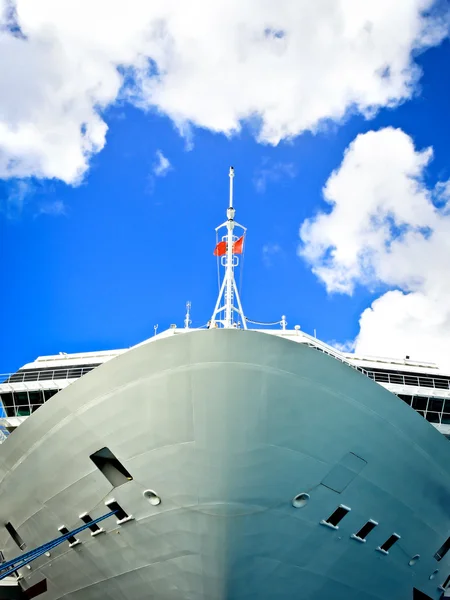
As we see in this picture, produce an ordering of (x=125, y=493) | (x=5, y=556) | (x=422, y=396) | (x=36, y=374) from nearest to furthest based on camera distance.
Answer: (x=125, y=493) → (x=5, y=556) → (x=422, y=396) → (x=36, y=374)

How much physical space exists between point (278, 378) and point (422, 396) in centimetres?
886

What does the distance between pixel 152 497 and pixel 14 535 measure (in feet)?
19.9

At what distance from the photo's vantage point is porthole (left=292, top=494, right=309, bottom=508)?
970 centimetres

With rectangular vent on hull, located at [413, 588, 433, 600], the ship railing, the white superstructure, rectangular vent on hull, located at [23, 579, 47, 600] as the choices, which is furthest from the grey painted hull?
the ship railing

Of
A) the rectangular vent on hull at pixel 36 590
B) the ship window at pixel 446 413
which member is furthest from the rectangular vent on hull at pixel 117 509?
the ship window at pixel 446 413

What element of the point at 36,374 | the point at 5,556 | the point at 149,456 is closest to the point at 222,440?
the point at 149,456

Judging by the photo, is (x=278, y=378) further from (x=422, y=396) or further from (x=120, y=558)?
(x=422, y=396)

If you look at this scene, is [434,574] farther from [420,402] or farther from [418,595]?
[420,402]

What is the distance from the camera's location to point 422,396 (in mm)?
16578

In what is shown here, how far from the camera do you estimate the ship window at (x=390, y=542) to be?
10805 millimetres

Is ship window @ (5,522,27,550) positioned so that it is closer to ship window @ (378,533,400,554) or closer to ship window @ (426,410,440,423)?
ship window @ (378,533,400,554)

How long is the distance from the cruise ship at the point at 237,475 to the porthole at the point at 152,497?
0.03 meters

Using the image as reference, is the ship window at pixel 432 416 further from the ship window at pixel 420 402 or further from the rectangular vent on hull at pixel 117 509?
the rectangular vent on hull at pixel 117 509

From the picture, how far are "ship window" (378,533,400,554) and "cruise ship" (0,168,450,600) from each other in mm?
32
